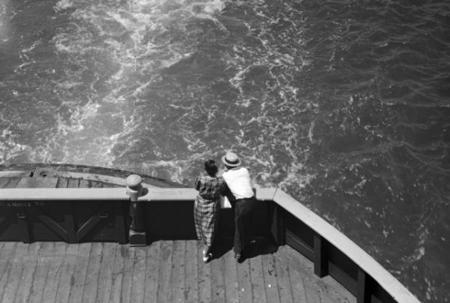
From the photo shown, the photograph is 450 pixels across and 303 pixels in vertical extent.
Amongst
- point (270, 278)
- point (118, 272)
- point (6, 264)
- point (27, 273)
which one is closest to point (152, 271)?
point (118, 272)

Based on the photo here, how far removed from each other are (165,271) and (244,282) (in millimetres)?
1486

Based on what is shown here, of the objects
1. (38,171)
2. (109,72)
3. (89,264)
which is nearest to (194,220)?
(89,264)

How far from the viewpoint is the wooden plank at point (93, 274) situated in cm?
1186

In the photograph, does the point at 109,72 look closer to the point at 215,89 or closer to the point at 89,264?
the point at 215,89

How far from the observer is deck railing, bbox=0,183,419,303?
1185 centimetres

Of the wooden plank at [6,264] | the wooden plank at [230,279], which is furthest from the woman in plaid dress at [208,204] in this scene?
the wooden plank at [6,264]

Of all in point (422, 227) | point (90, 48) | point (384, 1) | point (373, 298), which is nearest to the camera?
point (373, 298)

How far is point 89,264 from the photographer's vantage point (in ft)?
40.9

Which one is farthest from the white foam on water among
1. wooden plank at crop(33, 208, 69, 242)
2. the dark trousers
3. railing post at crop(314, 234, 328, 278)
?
railing post at crop(314, 234, 328, 278)

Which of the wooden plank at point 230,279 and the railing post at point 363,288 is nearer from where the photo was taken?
the railing post at point 363,288

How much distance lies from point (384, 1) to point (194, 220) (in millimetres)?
24702

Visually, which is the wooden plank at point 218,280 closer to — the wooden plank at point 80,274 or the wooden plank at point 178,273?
the wooden plank at point 178,273

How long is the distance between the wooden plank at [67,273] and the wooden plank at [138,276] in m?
1.13

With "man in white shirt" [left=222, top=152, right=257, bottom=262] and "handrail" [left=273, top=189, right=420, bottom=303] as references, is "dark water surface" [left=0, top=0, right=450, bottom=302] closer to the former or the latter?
"handrail" [left=273, top=189, right=420, bottom=303]
